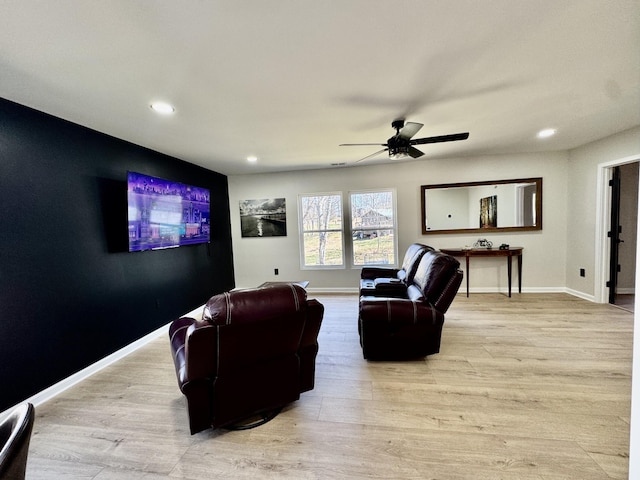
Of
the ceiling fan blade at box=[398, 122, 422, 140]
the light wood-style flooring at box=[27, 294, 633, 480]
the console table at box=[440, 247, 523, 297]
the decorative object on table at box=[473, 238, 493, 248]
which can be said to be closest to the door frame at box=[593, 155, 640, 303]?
the console table at box=[440, 247, 523, 297]

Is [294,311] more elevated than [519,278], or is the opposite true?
A: [294,311]

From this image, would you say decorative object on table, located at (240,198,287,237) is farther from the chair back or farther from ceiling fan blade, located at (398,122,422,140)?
the chair back

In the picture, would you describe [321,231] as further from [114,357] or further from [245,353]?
[245,353]

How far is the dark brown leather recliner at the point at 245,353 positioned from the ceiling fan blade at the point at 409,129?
1.77 meters

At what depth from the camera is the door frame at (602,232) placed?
145 inches

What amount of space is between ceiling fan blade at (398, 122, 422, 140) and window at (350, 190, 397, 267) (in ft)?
7.43

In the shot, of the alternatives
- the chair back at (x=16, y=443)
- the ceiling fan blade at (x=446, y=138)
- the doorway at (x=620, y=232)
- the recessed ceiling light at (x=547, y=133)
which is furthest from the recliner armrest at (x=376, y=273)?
the chair back at (x=16, y=443)

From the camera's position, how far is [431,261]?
8.52ft

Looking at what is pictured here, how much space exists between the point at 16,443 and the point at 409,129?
9.34 ft

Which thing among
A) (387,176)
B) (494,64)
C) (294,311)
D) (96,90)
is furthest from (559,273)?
(96,90)

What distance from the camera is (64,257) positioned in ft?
7.80

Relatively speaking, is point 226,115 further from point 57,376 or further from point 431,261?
point 57,376

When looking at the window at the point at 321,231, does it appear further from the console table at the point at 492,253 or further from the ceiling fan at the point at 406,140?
the ceiling fan at the point at 406,140

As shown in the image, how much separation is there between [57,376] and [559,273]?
6698mm
